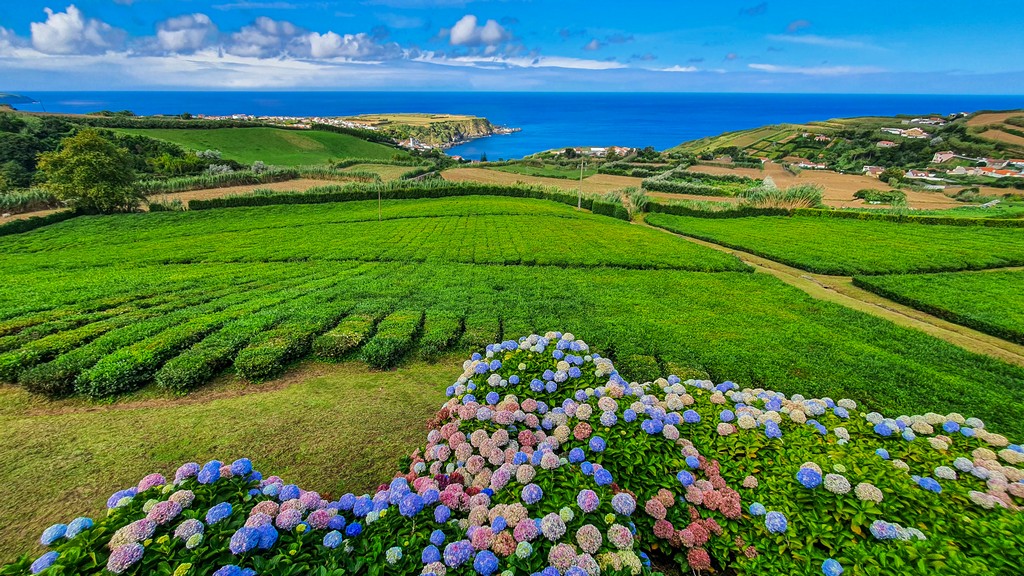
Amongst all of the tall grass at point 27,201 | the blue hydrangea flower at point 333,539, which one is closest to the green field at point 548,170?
the tall grass at point 27,201

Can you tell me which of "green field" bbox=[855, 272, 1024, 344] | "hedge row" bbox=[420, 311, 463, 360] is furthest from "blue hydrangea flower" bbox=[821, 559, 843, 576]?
"green field" bbox=[855, 272, 1024, 344]

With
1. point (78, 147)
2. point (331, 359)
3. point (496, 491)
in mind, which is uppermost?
point (78, 147)

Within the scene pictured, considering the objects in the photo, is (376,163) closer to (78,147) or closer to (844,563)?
(78,147)

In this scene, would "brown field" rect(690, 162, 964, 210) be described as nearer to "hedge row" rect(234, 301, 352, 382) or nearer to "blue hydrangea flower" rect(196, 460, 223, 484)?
"hedge row" rect(234, 301, 352, 382)

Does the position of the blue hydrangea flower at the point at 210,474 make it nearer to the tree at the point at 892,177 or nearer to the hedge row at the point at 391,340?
the hedge row at the point at 391,340

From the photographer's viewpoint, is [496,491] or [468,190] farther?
[468,190]

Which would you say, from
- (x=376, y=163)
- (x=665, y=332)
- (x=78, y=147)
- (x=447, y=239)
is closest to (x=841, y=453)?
(x=665, y=332)
